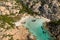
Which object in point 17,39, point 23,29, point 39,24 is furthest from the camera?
point 39,24

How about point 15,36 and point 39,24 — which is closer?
point 15,36

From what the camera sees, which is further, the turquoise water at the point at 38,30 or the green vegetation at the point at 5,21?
the green vegetation at the point at 5,21

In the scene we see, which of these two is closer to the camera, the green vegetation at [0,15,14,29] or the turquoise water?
the turquoise water

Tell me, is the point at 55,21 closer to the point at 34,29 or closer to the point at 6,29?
the point at 34,29

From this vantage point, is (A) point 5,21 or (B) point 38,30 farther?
(A) point 5,21

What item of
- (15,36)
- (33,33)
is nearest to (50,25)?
(33,33)

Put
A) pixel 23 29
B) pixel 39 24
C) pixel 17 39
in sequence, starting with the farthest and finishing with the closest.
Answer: pixel 39 24 < pixel 23 29 < pixel 17 39

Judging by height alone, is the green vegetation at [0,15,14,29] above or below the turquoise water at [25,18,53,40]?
above

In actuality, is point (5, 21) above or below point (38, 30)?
above

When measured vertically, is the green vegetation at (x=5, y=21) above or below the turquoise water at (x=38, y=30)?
above
